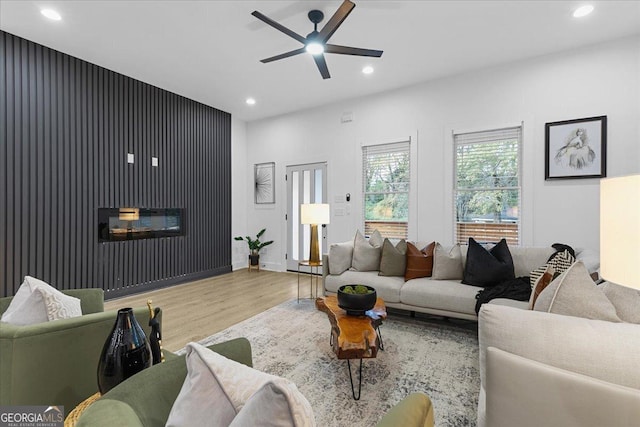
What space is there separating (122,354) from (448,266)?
3.02 metres

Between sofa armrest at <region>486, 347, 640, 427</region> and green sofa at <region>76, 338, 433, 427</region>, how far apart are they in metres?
0.24

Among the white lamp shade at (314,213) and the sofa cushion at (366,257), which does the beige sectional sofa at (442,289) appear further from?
the white lamp shade at (314,213)

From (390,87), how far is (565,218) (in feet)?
9.75

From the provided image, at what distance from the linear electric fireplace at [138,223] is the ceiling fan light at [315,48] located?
340cm

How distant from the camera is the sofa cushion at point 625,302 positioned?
1117 millimetres

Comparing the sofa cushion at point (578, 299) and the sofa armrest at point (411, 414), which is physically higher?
the sofa cushion at point (578, 299)

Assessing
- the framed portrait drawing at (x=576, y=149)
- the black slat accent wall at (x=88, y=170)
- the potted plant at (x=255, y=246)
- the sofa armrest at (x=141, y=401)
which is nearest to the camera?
the sofa armrest at (x=141, y=401)

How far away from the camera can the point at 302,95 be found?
5.16 metres

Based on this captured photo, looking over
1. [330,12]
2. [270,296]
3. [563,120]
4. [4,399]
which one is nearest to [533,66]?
[563,120]

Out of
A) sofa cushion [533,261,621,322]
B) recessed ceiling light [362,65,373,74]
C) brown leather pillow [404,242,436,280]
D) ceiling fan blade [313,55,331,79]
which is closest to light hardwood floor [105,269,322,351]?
brown leather pillow [404,242,436,280]

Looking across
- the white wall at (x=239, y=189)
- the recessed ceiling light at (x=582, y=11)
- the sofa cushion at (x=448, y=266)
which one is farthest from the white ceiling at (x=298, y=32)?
the sofa cushion at (x=448, y=266)

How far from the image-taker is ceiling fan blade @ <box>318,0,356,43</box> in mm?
2510

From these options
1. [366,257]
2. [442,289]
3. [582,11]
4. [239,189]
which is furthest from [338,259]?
[582,11]

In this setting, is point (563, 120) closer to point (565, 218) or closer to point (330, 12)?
point (565, 218)
